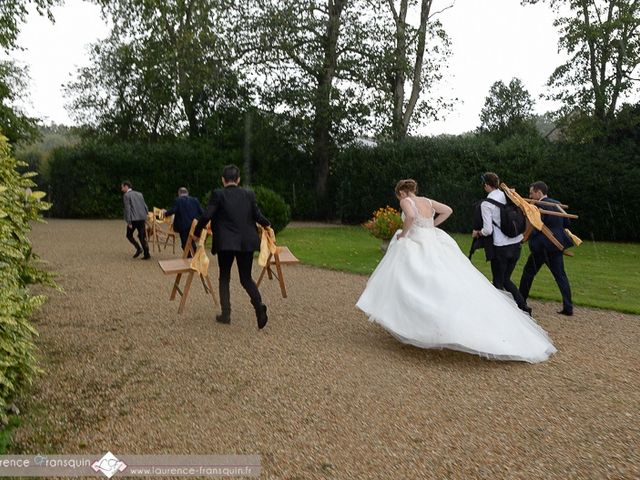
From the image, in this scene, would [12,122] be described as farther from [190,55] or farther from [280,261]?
[280,261]

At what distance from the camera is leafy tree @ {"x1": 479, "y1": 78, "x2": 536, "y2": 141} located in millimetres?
46150

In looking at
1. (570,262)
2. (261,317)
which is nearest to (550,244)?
(261,317)

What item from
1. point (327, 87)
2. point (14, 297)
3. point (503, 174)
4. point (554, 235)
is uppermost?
point (327, 87)

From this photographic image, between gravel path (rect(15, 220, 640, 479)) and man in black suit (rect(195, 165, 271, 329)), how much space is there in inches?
27.6

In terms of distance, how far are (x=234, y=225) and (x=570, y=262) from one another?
11023 mm

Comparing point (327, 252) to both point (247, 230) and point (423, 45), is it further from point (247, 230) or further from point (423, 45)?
point (423, 45)

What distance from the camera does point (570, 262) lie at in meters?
15.2

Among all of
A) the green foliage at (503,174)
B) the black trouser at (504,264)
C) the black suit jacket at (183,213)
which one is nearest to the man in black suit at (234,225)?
the black trouser at (504,264)

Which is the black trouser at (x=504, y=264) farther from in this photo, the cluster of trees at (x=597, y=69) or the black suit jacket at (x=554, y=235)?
the cluster of trees at (x=597, y=69)

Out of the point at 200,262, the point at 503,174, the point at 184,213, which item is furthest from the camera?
the point at 503,174

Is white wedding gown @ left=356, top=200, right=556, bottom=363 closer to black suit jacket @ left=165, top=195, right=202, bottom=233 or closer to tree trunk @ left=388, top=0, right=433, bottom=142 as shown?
black suit jacket @ left=165, top=195, right=202, bottom=233

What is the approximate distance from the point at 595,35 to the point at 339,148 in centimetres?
1173

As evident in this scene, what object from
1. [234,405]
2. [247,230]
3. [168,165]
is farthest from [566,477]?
[168,165]

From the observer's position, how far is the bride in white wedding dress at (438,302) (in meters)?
5.69
